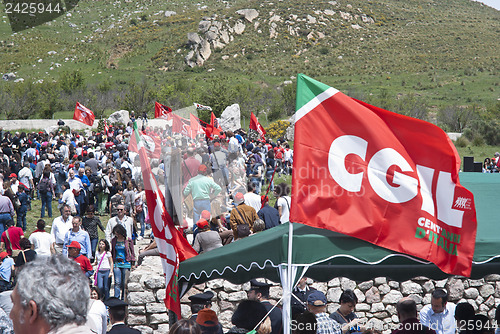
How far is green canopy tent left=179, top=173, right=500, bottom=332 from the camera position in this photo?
5250 mm

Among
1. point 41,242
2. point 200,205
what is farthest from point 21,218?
point 200,205

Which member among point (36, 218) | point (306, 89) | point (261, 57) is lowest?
point (261, 57)

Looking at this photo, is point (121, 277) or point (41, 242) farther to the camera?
point (41, 242)

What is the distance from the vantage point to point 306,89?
5477 millimetres

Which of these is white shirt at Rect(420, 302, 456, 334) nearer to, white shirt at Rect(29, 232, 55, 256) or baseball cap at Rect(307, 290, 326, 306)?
baseball cap at Rect(307, 290, 326, 306)

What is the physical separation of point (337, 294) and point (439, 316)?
131 inches

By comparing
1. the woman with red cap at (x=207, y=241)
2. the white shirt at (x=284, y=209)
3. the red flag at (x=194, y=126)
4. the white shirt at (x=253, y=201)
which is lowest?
the red flag at (x=194, y=126)

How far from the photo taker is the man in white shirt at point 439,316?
6.64m

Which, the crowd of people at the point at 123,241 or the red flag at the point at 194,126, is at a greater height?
the crowd of people at the point at 123,241

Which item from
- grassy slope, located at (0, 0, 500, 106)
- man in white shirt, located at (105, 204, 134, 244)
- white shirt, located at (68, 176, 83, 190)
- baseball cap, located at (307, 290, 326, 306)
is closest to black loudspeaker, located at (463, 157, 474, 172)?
baseball cap, located at (307, 290, 326, 306)

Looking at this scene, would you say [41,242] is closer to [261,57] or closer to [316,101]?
[316,101]

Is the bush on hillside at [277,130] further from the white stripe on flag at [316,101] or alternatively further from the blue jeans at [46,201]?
the white stripe on flag at [316,101]

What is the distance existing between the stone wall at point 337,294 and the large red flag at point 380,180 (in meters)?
4.49

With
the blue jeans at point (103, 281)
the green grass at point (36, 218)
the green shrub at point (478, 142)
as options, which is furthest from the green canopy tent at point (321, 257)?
the green shrub at point (478, 142)
